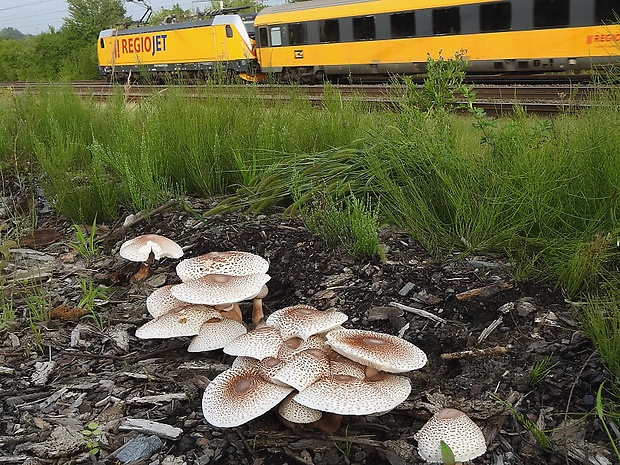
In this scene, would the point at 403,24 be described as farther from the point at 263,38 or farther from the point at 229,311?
the point at 229,311

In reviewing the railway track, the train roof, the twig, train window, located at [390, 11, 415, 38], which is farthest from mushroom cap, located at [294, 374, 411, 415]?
the train roof

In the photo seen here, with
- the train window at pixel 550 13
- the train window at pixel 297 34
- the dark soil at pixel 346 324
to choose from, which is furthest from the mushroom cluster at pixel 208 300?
the train window at pixel 297 34

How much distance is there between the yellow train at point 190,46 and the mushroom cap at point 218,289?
14405 millimetres

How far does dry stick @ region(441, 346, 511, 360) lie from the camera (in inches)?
88.9

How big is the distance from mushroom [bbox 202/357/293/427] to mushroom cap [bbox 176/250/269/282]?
581 mm

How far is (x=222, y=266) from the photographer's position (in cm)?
246

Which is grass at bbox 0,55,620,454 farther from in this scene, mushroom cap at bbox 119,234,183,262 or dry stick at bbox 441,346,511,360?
mushroom cap at bbox 119,234,183,262

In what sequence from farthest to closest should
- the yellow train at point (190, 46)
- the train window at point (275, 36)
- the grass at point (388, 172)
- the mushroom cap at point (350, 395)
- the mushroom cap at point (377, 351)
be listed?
the yellow train at point (190, 46)
the train window at point (275, 36)
the grass at point (388, 172)
the mushroom cap at point (377, 351)
the mushroom cap at point (350, 395)

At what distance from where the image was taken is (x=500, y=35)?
41.3 ft

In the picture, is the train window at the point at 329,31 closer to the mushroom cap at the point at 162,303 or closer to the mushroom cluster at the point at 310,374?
the mushroom cap at the point at 162,303

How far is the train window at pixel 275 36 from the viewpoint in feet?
53.4

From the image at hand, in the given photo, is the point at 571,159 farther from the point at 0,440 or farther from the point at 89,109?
the point at 89,109

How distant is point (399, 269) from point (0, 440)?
1.84 metres

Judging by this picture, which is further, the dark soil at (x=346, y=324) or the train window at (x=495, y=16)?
the train window at (x=495, y=16)
